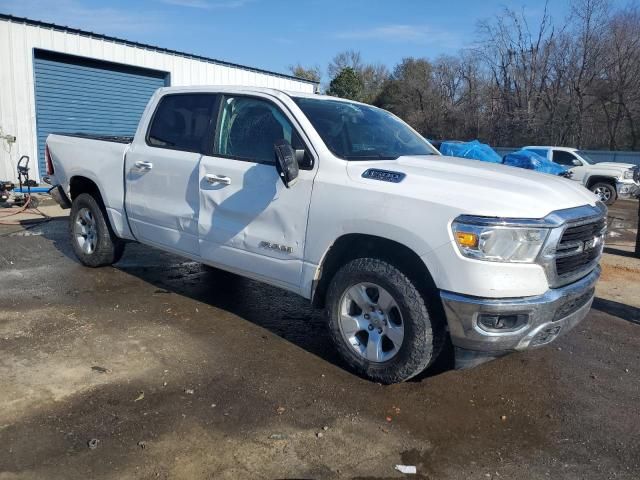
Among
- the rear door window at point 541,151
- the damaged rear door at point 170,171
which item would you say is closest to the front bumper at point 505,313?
the damaged rear door at point 170,171

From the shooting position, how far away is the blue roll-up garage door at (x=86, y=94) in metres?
13.7

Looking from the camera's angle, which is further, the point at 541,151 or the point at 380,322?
the point at 541,151

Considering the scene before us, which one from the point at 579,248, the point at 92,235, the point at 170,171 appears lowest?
the point at 92,235

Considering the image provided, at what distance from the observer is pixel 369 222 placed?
3590mm

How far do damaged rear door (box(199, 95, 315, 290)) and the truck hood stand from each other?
0.62 m

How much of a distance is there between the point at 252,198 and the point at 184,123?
1333 millimetres

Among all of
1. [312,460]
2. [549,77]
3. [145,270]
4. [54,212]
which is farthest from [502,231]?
[549,77]

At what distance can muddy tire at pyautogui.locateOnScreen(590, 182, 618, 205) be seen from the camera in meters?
17.2

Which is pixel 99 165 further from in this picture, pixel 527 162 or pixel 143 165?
pixel 527 162

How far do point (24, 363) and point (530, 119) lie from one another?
3616 centimetres

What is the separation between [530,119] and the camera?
3544 centimetres

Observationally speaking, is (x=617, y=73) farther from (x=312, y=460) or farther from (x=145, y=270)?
(x=312, y=460)

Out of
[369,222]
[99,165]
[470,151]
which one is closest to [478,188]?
[369,222]

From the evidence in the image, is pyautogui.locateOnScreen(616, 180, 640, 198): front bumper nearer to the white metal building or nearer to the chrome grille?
the white metal building
